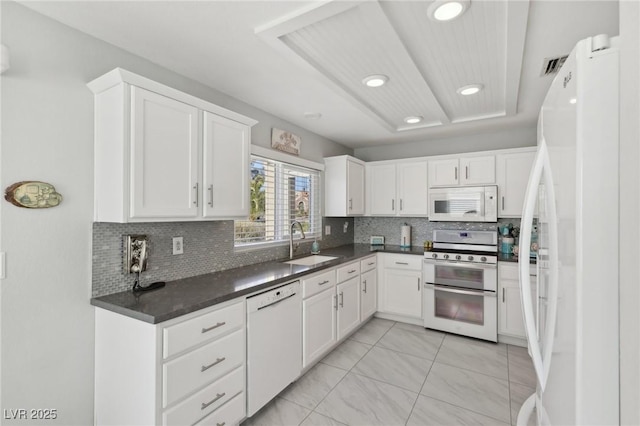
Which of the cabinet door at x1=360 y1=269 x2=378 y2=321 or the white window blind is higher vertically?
the white window blind

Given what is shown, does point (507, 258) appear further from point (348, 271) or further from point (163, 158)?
point (163, 158)

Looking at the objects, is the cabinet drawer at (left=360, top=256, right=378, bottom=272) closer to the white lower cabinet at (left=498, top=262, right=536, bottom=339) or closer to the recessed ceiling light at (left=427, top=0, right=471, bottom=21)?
the white lower cabinet at (left=498, top=262, right=536, bottom=339)

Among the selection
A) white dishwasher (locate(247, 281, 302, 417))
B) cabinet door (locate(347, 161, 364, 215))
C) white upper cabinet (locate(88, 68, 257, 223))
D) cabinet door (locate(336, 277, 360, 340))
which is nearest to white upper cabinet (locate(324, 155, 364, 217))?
cabinet door (locate(347, 161, 364, 215))

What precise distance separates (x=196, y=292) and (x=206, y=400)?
1.96 feet

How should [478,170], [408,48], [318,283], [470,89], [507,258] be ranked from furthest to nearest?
[478,170] < [507,258] < [318,283] < [470,89] < [408,48]

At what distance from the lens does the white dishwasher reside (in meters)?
1.99

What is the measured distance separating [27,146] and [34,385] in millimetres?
1221

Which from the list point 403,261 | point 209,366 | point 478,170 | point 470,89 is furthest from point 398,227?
point 209,366

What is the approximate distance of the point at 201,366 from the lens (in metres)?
1.66

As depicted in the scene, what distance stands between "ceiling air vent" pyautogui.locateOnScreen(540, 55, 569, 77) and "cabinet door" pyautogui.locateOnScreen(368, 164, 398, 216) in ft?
7.03

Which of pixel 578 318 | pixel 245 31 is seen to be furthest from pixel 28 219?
pixel 578 318

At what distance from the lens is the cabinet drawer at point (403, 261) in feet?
12.3

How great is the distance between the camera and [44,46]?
5.24 ft

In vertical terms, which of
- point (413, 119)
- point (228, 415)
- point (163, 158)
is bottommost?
point (228, 415)
